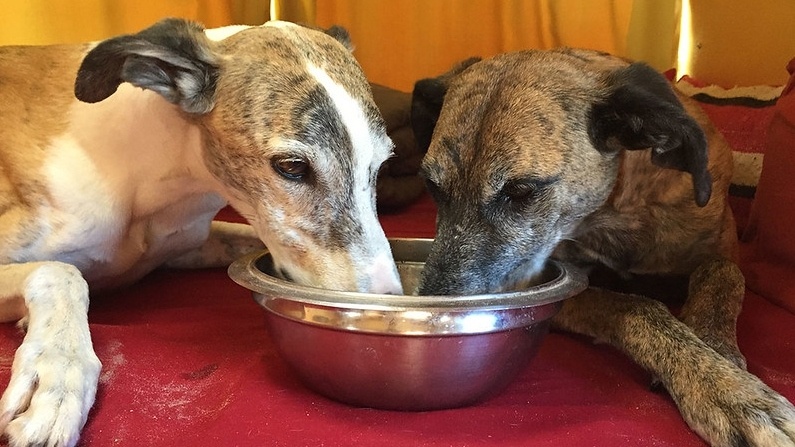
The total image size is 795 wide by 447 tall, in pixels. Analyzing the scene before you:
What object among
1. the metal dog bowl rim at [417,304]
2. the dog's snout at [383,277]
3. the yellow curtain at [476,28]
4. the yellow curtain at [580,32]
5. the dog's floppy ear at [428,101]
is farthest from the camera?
the yellow curtain at [476,28]

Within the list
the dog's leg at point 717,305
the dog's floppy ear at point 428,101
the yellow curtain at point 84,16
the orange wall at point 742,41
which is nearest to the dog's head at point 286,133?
the dog's floppy ear at point 428,101

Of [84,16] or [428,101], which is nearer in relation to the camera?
[428,101]

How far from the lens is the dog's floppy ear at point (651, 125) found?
4.93 feet

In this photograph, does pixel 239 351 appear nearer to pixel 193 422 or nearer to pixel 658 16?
pixel 193 422

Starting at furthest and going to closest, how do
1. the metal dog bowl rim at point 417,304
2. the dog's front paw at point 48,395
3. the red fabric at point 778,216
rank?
the red fabric at point 778,216 → the metal dog bowl rim at point 417,304 → the dog's front paw at point 48,395

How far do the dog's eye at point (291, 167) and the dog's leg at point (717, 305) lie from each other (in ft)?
3.06

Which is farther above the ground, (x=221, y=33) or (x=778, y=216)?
(x=221, y=33)

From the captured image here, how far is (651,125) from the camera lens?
61.3 inches

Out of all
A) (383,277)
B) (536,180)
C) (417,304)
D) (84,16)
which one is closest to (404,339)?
(417,304)

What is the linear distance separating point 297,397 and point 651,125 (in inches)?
37.2

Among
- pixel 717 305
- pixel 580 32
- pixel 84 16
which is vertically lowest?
pixel 717 305

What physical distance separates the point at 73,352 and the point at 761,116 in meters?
2.39

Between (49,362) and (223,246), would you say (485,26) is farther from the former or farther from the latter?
(49,362)

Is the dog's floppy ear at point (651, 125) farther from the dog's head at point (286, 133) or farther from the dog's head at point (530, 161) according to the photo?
the dog's head at point (286, 133)
